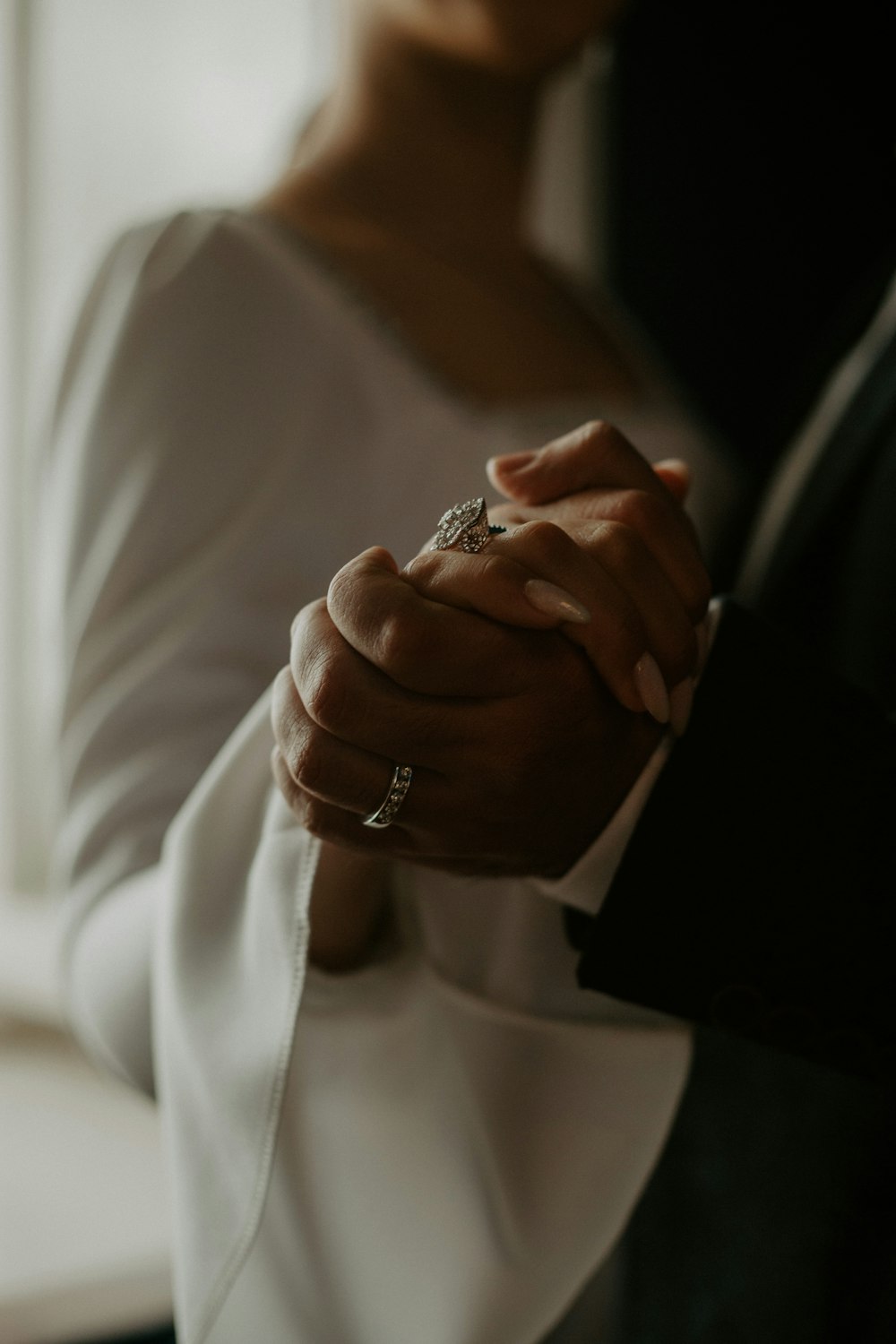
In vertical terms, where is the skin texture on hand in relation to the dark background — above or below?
above

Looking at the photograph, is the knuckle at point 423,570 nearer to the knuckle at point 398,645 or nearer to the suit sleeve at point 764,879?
the knuckle at point 398,645

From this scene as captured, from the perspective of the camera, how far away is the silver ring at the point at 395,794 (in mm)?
318

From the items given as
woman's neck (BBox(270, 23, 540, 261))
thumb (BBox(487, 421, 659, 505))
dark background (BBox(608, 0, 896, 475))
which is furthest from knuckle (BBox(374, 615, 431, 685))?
dark background (BBox(608, 0, 896, 475))

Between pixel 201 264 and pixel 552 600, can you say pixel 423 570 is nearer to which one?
pixel 552 600

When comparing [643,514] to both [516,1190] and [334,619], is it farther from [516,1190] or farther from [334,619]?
[516,1190]

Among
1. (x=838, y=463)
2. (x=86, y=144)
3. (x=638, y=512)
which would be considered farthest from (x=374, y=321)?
(x=86, y=144)

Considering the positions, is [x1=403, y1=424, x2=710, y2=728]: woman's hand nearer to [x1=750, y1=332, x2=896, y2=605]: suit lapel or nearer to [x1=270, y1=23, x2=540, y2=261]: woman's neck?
[x1=750, y1=332, x2=896, y2=605]: suit lapel

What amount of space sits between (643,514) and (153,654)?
1.06 feet

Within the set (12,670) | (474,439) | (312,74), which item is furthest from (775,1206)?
(312,74)

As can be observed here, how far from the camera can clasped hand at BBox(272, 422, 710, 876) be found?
30cm

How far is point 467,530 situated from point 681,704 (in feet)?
0.36

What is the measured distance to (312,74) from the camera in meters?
1.42

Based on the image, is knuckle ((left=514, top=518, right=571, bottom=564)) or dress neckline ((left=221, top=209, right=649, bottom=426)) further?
dress neckline ((left=221, top=209, right=649, bottom=426))

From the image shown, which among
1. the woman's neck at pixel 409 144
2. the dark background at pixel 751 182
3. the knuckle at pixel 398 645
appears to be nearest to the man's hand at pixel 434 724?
the knuckle at pixel 398 645
